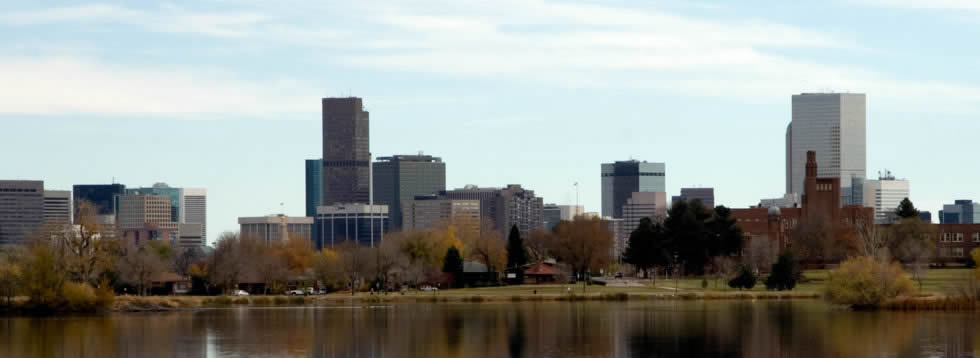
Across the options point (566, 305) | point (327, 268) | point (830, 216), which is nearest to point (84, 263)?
point (566, 305)

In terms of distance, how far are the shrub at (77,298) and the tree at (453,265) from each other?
52990mm

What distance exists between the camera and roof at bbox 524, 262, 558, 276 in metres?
155

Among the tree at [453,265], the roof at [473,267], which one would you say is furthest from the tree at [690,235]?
the tree at [453,265]

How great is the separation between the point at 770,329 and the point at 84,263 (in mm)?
50017

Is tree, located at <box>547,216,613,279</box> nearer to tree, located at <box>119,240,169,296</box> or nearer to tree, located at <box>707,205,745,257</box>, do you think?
tree, located at <box>707,205,745,257</box>

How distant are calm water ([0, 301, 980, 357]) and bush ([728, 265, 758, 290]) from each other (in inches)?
866

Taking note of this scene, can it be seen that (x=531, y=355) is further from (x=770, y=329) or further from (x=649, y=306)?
(x=649, y=306)

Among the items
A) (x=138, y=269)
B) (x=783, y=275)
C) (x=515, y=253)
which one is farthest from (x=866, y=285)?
(x=138, y=269)

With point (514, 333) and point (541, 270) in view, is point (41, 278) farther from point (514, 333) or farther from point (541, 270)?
point (541, 270)

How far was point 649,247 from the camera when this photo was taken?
153875 millimetres

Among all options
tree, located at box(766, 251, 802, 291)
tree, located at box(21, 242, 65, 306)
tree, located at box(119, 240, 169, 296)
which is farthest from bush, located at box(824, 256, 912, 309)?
tree, located at box(119, 240, 169, 296)

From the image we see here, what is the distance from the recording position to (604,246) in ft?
518

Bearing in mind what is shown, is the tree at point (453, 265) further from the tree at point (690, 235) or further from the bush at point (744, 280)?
the bush at point (744, 280)

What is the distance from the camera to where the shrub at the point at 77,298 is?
108 metres
